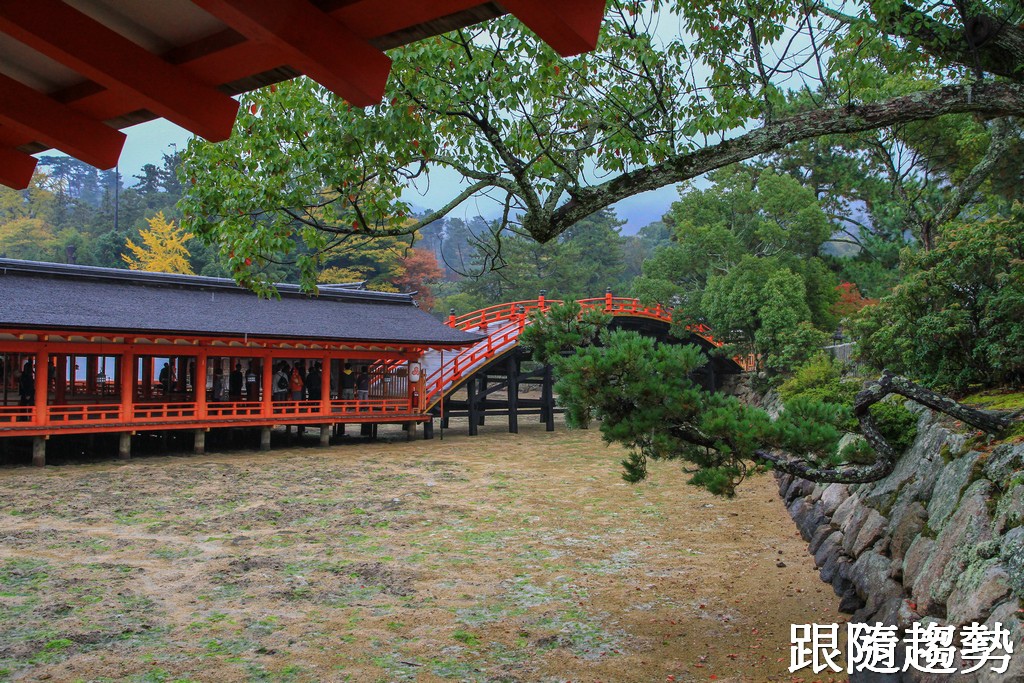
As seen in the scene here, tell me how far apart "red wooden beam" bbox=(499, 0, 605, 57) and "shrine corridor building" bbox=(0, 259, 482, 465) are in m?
15.3

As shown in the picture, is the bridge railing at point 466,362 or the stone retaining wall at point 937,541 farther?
the bridge railing at point 466,362

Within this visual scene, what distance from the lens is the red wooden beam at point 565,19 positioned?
2.25 m

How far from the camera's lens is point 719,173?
26672 mm

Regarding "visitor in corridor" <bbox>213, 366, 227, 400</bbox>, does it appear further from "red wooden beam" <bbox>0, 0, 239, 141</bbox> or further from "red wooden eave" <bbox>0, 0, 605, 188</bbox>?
"red wooden beam" <bbox>0, 0, 239, 141</bbox>

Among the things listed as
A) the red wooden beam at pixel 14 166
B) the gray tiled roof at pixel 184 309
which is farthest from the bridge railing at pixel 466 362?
the red wooden beam at pixel 14 166

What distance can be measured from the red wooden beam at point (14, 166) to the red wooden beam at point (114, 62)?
101cm

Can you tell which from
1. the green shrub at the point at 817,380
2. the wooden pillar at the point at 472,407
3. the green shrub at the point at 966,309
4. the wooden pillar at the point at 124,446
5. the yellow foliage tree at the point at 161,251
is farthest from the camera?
the yellow foliage tree at the point at 161,251

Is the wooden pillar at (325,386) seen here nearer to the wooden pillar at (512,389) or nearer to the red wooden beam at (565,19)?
the wooden pillar at (512,389)

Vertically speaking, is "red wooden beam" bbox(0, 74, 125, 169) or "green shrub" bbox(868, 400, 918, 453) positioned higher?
"red wooden beam" bbox(0, 74, 125, 169)

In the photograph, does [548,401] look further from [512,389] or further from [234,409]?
[234,409]

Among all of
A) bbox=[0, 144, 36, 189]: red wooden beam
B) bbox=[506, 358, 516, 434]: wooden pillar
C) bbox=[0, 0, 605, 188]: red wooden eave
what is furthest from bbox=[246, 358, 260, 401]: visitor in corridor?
bbox=[0, 0, 605, 188]: red wooden eave

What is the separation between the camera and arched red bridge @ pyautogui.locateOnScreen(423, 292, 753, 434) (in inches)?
862

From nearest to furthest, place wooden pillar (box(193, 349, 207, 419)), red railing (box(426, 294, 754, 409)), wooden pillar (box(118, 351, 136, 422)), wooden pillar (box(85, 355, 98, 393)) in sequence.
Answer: wooden pillar (box(118, 351, 136, 422)) → wooden pillar (box(193, 349, 207, 419)) → wooden pillar (box(85, 355, 98, 393)) → red railing (box(426, 294, 754, 409))

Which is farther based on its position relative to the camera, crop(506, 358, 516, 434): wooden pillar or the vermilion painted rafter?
crop(506, 358, 516, 434): wooden pillar
